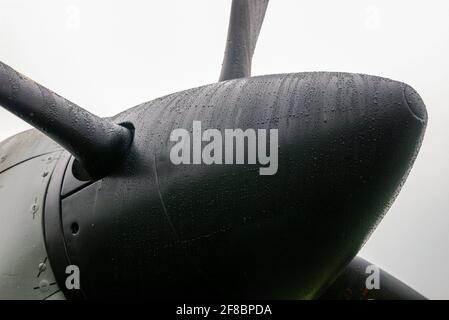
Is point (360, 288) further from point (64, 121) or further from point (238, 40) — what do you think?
point (64, 121)

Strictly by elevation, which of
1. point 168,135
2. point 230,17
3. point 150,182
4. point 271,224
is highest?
point 230,17

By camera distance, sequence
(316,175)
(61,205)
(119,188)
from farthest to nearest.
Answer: (61,205)
(119,188)
(316,175)

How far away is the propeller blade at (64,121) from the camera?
2.65m

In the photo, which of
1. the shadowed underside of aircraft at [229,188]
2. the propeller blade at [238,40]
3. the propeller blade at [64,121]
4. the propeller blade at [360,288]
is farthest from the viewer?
the propeller blade at [238,40]

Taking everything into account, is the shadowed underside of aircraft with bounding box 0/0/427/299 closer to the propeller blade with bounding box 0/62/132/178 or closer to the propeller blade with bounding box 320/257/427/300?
the propeller blade with bounding box 0/62/132/178

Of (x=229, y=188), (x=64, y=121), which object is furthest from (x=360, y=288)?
(x=64, y=121)

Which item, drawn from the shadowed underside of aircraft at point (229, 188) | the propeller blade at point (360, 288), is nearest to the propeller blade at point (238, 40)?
the shadowed underside of aircraft at point (229, 188)

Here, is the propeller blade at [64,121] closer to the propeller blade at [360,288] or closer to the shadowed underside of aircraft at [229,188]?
the shadowed underside of aircraft at [229,188]

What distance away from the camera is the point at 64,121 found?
2.72 meters

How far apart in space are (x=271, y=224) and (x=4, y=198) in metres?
2.09
